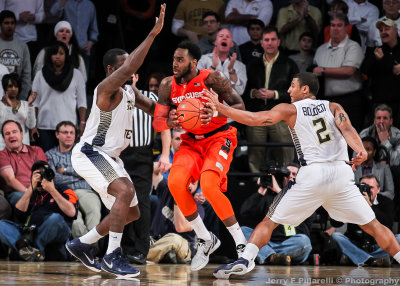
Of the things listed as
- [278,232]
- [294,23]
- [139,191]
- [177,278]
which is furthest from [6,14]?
[177,278]

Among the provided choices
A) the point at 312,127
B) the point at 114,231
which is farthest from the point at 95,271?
the point at 312,127

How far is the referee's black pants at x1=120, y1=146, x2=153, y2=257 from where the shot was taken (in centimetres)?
848

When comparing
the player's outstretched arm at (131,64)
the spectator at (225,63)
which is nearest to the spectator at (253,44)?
the spectator at (225,63)

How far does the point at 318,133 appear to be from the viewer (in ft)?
21.0

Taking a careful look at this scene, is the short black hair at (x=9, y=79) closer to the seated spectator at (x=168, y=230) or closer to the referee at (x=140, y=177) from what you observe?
the referee at (x=140, y=177)

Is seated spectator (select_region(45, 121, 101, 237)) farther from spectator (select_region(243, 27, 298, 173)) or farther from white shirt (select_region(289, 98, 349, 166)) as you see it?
white shirt (select_region(289, 98, 349, 166))

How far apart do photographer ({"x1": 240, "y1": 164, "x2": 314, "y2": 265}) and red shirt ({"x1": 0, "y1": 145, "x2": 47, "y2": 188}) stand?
9.39ft

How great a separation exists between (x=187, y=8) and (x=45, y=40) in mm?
2403

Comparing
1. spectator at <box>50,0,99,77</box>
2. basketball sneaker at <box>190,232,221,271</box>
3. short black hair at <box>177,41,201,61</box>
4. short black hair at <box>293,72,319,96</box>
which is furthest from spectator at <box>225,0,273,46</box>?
basketball sneaker at <box>190,232,221,271</box>

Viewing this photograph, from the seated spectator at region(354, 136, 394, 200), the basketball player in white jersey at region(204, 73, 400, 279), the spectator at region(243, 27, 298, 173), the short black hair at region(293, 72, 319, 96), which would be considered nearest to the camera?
the basketball player in white jersey at region(204, 73, 400, 279)

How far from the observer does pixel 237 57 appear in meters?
10.9

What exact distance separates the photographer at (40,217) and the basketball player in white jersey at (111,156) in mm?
1973

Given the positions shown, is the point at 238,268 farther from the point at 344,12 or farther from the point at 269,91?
the point at 344,12

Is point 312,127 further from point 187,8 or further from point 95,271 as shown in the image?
point 187,8
